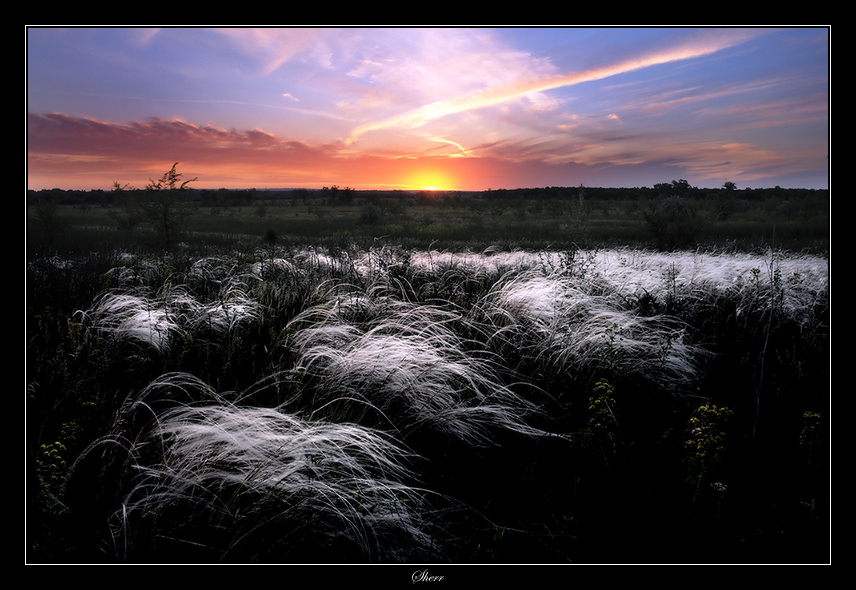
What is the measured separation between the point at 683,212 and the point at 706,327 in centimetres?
2134

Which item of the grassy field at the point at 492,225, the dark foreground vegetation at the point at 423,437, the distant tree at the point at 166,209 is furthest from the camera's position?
the distant tree at the point at 166,209

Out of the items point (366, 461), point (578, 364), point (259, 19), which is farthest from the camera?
point (578, 364)

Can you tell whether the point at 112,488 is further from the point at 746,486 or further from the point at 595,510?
the point at 746,486

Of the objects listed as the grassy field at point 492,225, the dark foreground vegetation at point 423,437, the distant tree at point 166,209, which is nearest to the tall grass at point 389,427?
the dark foreground vegetation at point 423,437

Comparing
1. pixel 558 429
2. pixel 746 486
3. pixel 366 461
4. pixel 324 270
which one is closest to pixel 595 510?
pixel 558 429

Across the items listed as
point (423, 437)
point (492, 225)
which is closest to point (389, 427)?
point (423, 437)

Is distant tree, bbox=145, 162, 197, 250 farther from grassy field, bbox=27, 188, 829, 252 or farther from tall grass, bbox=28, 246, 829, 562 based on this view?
tall grass, bbox=28, 246, 829, 562

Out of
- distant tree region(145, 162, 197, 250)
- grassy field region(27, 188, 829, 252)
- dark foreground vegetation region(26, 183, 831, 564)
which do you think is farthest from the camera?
distant tree region(145, 162, 197, 250)

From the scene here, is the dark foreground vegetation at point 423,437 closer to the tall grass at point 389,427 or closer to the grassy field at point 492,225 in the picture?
the tall grass at point 389,427

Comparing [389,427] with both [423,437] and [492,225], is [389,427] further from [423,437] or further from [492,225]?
[492,225]

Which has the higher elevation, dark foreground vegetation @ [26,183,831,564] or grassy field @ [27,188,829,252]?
grassy field @ [27,188,829,252]

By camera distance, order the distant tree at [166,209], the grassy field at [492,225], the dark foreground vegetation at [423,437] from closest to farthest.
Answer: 1. the dark foreground vegetation at [423,437]
2. the grassy field at [492,225]
3. the distant tree at [166,209]

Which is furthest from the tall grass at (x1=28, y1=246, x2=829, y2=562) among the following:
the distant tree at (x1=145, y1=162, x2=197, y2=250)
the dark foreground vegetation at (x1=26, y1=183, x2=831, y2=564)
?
the distant tree at (x1=145, y1=162, x2=197, y2=250)

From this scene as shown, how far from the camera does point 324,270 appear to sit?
593 centimetres
